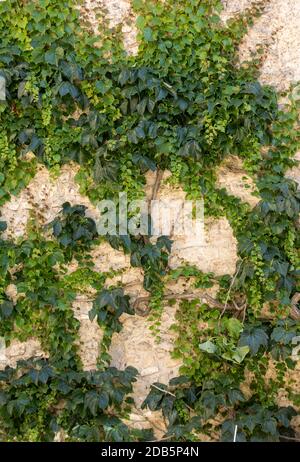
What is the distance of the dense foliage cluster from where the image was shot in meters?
3.66

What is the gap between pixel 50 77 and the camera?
3760mm

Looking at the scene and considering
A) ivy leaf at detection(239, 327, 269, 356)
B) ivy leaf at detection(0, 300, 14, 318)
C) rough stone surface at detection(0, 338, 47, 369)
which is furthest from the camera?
rough stone surface at detection(0, 338, 47, 369)

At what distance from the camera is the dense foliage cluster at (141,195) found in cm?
366

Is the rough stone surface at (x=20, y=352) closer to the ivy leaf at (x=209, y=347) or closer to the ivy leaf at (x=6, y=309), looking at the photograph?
the ivy leaf at (x=6, y=309)

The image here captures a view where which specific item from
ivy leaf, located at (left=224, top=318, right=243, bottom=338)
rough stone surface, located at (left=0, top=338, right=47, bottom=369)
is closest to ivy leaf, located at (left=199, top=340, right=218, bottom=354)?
ivy leaf, located at (left=224, top=318, right=243, bottom=338)

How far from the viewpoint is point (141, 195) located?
3.79 metres

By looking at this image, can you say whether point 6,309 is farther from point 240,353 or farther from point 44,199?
point 240,353

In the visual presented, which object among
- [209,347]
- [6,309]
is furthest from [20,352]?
[209,347]

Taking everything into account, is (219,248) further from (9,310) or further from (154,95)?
(9,310)

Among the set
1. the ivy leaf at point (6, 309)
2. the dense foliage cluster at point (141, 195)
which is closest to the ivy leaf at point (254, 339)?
the dense foliage cluster at point (141, 195)

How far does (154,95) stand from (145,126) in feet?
0.65

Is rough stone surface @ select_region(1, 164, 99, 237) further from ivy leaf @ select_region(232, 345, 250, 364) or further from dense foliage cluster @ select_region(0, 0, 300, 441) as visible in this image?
ivy leaf @ select_region(232, 345, 250, 364)

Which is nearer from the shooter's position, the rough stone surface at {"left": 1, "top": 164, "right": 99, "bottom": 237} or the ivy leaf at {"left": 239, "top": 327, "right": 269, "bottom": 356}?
the ivy leaf at {"left": 239, "top": 327, "right": 269, "bottom": 356}
